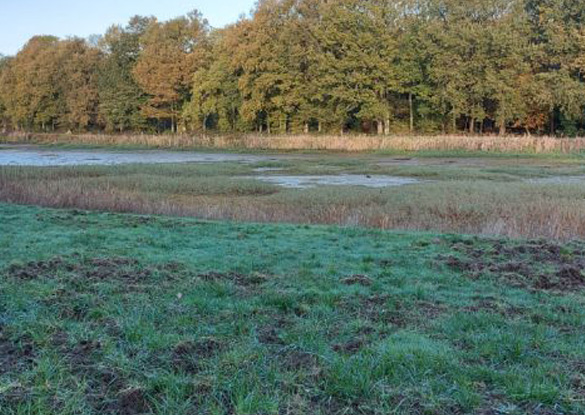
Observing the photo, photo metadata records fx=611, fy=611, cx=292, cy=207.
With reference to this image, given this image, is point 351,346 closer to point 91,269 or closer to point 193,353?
point 193,353

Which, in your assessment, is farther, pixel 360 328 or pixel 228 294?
pixel 228 294

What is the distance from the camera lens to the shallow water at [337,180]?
74.7 ft

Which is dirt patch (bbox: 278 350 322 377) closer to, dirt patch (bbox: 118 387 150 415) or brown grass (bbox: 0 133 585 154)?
dirt patch (bbox: 118 387 150 415)

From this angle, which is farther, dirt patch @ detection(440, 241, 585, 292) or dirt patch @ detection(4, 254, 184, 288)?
dirt patch @ detection(440, 241, 585, 292)

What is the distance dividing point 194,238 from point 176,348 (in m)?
5.73

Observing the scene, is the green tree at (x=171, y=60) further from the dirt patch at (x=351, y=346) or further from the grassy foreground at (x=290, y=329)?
the dirt patch at (x=351, y=346)

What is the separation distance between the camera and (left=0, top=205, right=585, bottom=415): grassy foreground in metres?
3.85

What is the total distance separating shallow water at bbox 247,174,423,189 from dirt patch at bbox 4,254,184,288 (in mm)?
14602

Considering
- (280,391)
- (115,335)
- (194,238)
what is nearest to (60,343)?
(115,335)

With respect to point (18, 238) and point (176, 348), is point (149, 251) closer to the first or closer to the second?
point (18, 238)

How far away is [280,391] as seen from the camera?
3.91 metres

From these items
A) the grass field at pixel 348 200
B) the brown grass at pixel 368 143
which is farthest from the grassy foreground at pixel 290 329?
the brown grass at pixel 368 143

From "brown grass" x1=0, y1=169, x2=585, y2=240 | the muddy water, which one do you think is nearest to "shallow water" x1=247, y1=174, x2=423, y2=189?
"brown grass" x1=0, y1=169, x2=585, y2=240

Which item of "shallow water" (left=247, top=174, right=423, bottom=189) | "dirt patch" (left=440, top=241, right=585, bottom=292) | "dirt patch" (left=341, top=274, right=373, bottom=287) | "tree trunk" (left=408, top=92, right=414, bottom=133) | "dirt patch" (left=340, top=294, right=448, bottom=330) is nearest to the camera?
"dirt patch" (left=340, top=294, right=448, bottom=330)
